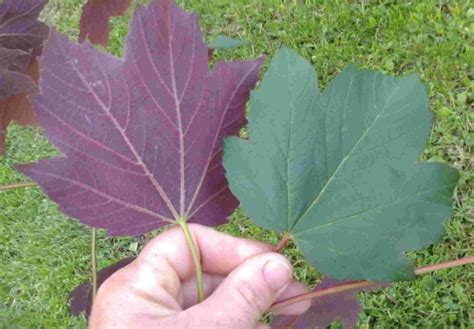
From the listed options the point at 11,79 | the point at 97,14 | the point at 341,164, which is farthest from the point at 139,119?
the point at 97,14

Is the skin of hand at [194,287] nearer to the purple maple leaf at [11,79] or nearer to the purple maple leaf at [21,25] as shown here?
the purple maple leaf at [11,79]

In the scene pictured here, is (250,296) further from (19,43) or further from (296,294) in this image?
(19,43)

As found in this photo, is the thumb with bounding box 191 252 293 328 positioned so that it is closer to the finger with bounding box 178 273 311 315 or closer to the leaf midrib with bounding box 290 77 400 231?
the leaf midrib with bounding box 290 77 400 231

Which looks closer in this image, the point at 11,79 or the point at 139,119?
the point at 139,119

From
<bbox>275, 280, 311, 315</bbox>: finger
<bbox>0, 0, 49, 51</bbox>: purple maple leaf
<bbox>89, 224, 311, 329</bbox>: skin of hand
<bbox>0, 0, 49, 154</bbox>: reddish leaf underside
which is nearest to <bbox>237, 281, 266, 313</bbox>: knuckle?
<bbox>89, 224, 311, 329</bbox>: skin of hand

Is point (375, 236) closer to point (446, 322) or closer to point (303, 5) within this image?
point (446, 322)

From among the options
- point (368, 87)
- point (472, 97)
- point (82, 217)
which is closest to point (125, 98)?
point (82, 217)
